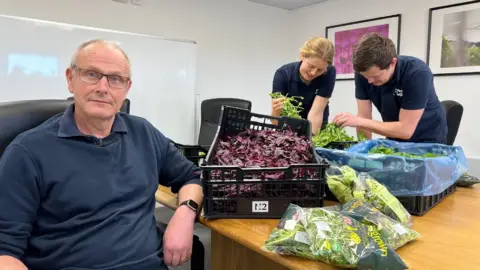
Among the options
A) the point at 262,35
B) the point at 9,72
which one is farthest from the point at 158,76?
the point at 262,35

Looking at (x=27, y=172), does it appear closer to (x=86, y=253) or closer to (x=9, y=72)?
(x=86, y=253)

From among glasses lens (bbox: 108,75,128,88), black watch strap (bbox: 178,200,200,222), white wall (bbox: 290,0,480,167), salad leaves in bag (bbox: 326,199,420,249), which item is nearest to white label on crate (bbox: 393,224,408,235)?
salad leaves in bag (bbox: 326,199,420,249)

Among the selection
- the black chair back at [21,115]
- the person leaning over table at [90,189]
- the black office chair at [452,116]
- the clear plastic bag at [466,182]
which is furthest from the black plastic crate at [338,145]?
the black office chair at [452,116]

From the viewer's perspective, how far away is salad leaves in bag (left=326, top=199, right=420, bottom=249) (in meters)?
0.87

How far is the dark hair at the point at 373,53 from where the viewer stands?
67.1 inches

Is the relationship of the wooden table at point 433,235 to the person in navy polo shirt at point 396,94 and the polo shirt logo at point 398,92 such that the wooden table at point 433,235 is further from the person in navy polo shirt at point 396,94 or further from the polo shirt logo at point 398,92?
the polo shirt logo at point 398,92

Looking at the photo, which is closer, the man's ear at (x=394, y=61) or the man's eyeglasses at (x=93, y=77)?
the man's eyeglasses at (x=93, y=77)

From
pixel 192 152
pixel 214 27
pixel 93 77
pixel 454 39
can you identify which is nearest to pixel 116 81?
pixel 93 77

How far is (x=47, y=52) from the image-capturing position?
3.30 meters

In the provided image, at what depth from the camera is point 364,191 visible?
3.56 ft

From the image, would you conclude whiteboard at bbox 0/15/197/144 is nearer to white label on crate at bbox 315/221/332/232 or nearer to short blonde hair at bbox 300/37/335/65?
short blonde hair at bbox 300/37/335/65

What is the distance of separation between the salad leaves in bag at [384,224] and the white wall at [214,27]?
3.42 m

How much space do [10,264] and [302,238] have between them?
31.0 inches

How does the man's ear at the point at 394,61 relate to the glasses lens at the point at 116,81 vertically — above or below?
above
